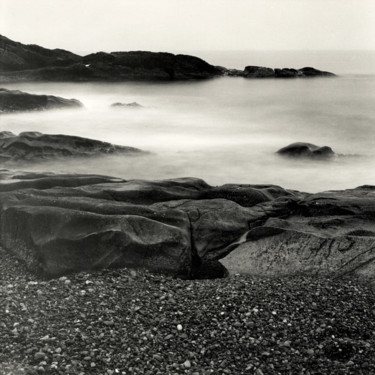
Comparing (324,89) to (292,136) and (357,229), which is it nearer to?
(292,136)

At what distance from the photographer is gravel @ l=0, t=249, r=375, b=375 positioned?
4855mm

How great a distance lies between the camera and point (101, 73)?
3619 cm

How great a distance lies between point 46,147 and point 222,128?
8838 millimetres

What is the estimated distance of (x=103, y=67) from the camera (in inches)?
1447

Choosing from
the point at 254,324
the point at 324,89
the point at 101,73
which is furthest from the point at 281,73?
the point at 254,324

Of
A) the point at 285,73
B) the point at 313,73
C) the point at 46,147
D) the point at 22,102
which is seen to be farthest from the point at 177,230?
the point at 313,73

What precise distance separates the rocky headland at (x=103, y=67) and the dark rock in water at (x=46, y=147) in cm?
2079

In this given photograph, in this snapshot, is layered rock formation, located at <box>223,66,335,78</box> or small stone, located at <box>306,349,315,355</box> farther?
layered rock formation, located at <box>223,66,335,78</box>

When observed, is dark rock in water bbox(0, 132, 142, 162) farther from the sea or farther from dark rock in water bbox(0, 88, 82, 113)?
dark rock in water bbox(0, 88, 82, 113)

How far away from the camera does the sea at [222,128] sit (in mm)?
13312

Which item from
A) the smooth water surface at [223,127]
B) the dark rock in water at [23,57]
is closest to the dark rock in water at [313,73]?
the smooth water surface at [223,127]

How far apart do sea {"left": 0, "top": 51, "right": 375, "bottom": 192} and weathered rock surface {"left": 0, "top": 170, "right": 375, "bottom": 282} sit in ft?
13.8

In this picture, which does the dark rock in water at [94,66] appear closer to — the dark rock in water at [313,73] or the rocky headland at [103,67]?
the rocky headland at [103,67]

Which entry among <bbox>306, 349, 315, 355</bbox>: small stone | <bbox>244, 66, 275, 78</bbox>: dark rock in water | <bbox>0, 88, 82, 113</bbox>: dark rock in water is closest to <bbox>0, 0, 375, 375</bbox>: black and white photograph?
<bbox>306, 349, 315, 355</bbox>: small stone
